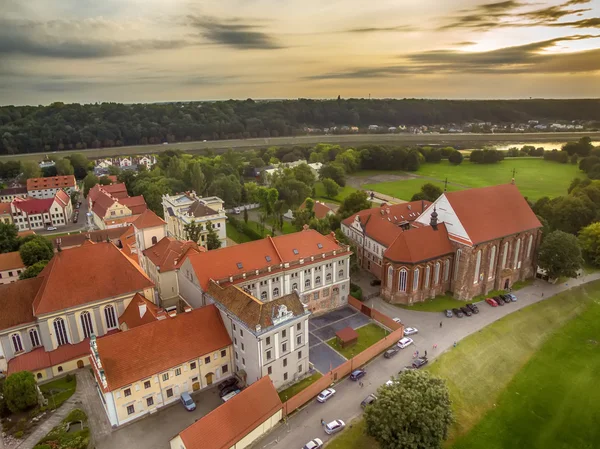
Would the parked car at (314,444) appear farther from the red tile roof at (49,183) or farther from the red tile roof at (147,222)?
the red tile roof at (49,183)

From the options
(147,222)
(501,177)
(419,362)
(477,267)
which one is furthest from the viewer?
(501,177)

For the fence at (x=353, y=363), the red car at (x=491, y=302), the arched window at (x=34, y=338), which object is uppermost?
the arched window at (x=34, y=338)

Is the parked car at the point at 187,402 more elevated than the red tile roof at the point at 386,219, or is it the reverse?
the red tile roof at the point at 386,219

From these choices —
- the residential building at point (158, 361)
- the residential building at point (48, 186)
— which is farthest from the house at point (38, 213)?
the residential building at point (158, 361)

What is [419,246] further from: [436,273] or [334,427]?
[334,427]

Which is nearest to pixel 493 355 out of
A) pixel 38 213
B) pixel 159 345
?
pixel 159 345

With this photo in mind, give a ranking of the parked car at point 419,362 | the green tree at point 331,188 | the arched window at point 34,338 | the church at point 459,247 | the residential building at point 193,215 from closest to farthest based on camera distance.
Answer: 1. the arched window at point 34,338
2. the parked car at point 419,362
3. the church at point 459,247
4. the residential building at point 193,215
5. the green tree at point 331,188

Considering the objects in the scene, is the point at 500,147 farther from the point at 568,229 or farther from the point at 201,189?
the point at 201,189
